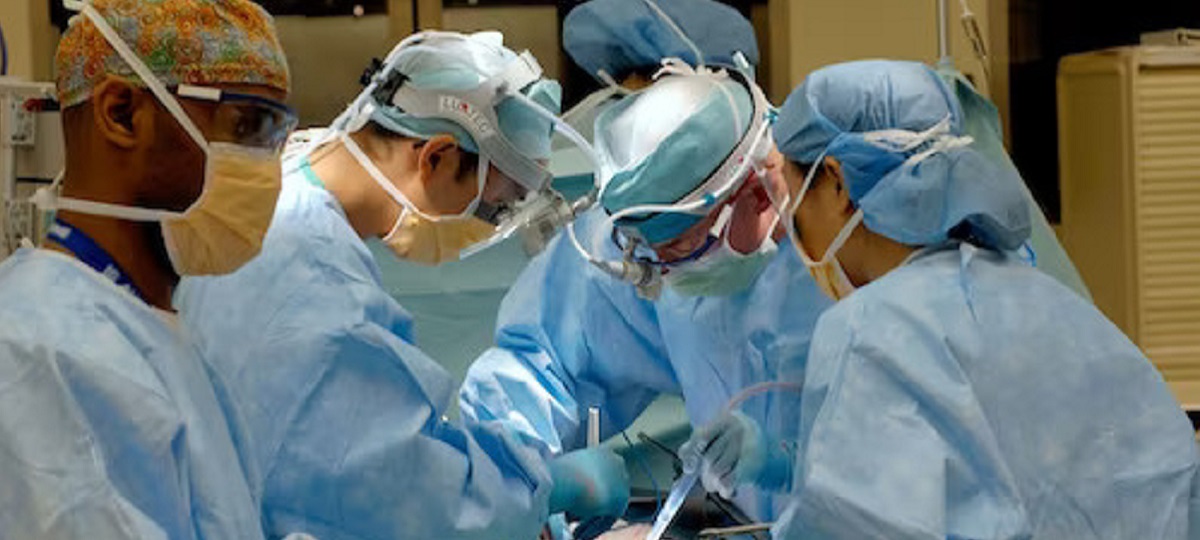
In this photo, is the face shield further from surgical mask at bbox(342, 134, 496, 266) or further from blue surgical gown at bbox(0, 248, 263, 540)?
blue surgical gown at bbox(0, 248, 263, 540)

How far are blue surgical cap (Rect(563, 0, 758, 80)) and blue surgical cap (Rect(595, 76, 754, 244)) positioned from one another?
201 mm

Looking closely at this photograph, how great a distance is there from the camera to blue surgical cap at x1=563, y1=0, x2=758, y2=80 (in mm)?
2701

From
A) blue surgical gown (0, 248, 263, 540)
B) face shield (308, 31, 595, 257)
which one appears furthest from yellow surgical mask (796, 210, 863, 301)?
blue surgical gown (0, 248, 263, 540)

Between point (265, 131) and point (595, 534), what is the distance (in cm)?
112

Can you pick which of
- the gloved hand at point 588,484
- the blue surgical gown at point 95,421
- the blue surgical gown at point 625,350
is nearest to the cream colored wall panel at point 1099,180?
the blue surgical gown at point 625,350

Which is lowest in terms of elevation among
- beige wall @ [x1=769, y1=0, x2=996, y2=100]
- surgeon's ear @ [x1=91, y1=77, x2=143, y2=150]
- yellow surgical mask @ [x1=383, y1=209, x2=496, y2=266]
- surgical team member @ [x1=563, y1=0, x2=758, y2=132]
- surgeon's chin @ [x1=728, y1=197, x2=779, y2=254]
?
surgeon's chin @ [x1=728, y1=197, x2=779, y2=254]

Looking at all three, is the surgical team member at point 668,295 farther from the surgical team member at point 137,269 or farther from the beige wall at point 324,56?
the beige wall at point 324,56

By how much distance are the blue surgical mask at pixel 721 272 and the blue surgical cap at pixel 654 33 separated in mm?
349

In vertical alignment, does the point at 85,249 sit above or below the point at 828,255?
above

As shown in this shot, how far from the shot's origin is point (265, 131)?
1680 millimetres

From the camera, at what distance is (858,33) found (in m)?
4.10

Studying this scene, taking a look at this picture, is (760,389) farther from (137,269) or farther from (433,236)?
(137,269)

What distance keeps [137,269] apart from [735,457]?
102cm

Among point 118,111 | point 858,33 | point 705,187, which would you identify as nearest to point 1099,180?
point 858,33
